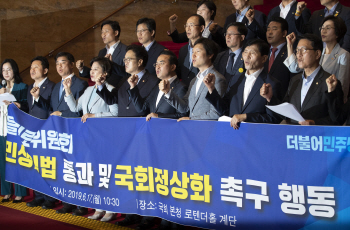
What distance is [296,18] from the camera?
473 cm

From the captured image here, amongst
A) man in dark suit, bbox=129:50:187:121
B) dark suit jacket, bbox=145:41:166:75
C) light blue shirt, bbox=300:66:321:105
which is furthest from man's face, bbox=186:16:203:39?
light blue shirt, bbox=300:66:321:105

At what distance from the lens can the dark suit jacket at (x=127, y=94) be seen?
413 cm

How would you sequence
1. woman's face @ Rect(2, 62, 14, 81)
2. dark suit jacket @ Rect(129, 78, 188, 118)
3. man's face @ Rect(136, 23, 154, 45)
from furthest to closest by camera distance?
1. woman's face @ Rect(2, 62, 14, 81)
2. man's face @ Rect(136, 23, 154, 45)
3. dark suit jacket @ Rect(129, 78, 188, 118)

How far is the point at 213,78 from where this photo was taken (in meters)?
3.28

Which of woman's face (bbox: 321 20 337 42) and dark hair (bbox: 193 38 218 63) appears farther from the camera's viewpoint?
woman's face (bbox: 321 20 337 42)

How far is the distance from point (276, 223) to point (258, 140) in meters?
0.58

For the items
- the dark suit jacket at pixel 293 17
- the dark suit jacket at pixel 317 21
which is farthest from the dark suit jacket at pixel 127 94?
the dark suit jacket at pixel 317 21

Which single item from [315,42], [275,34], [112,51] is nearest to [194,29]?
[275,34]

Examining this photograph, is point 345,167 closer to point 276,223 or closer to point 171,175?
point 276,223

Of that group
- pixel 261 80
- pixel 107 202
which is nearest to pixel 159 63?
pixel 261 80

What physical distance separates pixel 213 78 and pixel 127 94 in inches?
46.4

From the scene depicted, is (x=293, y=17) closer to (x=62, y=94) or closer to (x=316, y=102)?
(x=316, y=102)

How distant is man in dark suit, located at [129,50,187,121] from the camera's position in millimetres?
3881

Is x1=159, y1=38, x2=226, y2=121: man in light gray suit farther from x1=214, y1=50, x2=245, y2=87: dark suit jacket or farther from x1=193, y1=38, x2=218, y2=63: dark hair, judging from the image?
x1=214, y1=50, x2=245, y2=87: dark suit jacket
